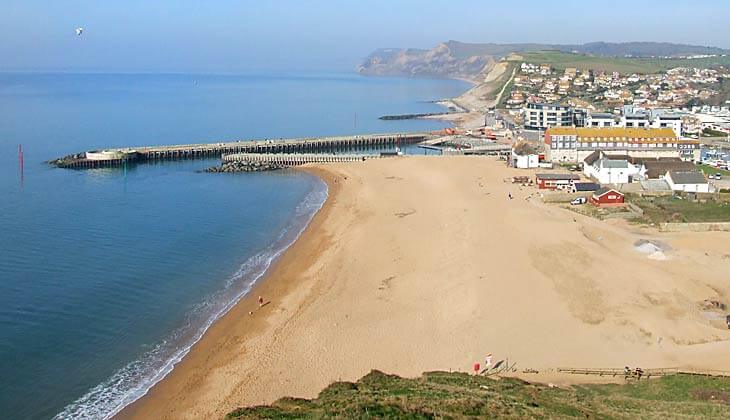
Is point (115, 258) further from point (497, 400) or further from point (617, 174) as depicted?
point (617, 174)

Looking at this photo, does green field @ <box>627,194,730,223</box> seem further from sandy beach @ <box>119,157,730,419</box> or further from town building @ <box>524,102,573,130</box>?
→ town building @ <box>524,102,573,130</box>

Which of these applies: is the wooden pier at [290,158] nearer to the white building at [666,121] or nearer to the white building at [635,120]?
the white building at [635,120]

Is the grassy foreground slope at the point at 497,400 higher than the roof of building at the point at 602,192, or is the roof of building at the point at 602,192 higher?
the roof of building at the point at 602,192

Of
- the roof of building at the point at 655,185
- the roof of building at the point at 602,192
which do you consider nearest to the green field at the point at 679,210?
the roof of building at the point at 602,192

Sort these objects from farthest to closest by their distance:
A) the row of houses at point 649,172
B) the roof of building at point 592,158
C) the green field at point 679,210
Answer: the roof of building at point 592,158 < the row of houses at point 649,172 < the green field at point 679,210

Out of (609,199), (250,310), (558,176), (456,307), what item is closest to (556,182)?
(558,176)
